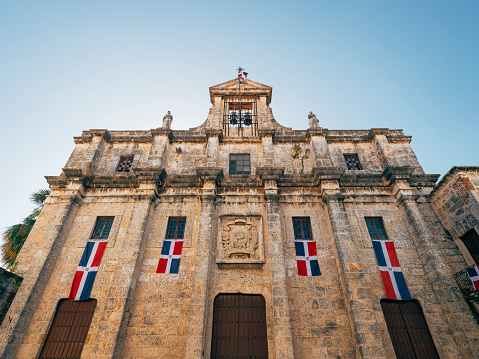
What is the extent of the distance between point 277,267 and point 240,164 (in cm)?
693

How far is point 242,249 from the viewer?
13094 mm

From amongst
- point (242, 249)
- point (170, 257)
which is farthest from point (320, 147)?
point (170, 257)

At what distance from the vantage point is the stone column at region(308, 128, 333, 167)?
51.3 feet

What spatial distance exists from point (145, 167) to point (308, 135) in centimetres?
1036

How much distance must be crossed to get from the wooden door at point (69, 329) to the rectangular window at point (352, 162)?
15.8 m

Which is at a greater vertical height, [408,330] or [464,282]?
[464,282]

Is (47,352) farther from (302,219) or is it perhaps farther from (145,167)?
(302,219)

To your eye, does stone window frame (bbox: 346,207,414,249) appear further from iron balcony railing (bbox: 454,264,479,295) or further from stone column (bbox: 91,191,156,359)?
stone column (bbox: 91,191,156,359)

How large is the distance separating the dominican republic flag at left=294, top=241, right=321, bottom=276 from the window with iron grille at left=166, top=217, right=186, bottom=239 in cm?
595

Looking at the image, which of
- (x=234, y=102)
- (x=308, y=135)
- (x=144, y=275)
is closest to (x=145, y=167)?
(x=144, y=275)

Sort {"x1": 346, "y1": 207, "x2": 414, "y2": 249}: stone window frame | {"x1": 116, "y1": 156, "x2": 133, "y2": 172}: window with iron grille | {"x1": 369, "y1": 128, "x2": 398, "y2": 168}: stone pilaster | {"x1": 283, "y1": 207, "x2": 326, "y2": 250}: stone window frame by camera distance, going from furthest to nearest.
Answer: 1. {"x1": 116, "y1": 156, "x2": 133, "y2": 172}: window with iron grille
2. {"x1": 369, "y1": 128, "x2": 398, "y2": 168}: stone pilaster
3. {"x1": 283, "y1": 207, "x2": 326, "y2": 250}: stone window frame
4. {"x1": 346, "y1": 207, "x2": 414, "y2": 249}: stone window frame

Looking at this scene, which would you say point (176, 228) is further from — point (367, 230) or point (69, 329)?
point (367, 230)

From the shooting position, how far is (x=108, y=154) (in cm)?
1738

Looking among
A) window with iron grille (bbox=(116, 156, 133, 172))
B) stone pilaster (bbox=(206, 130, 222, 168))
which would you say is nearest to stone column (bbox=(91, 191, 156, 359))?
window with iron grille (bbox=(116, 156, 133, 172))
